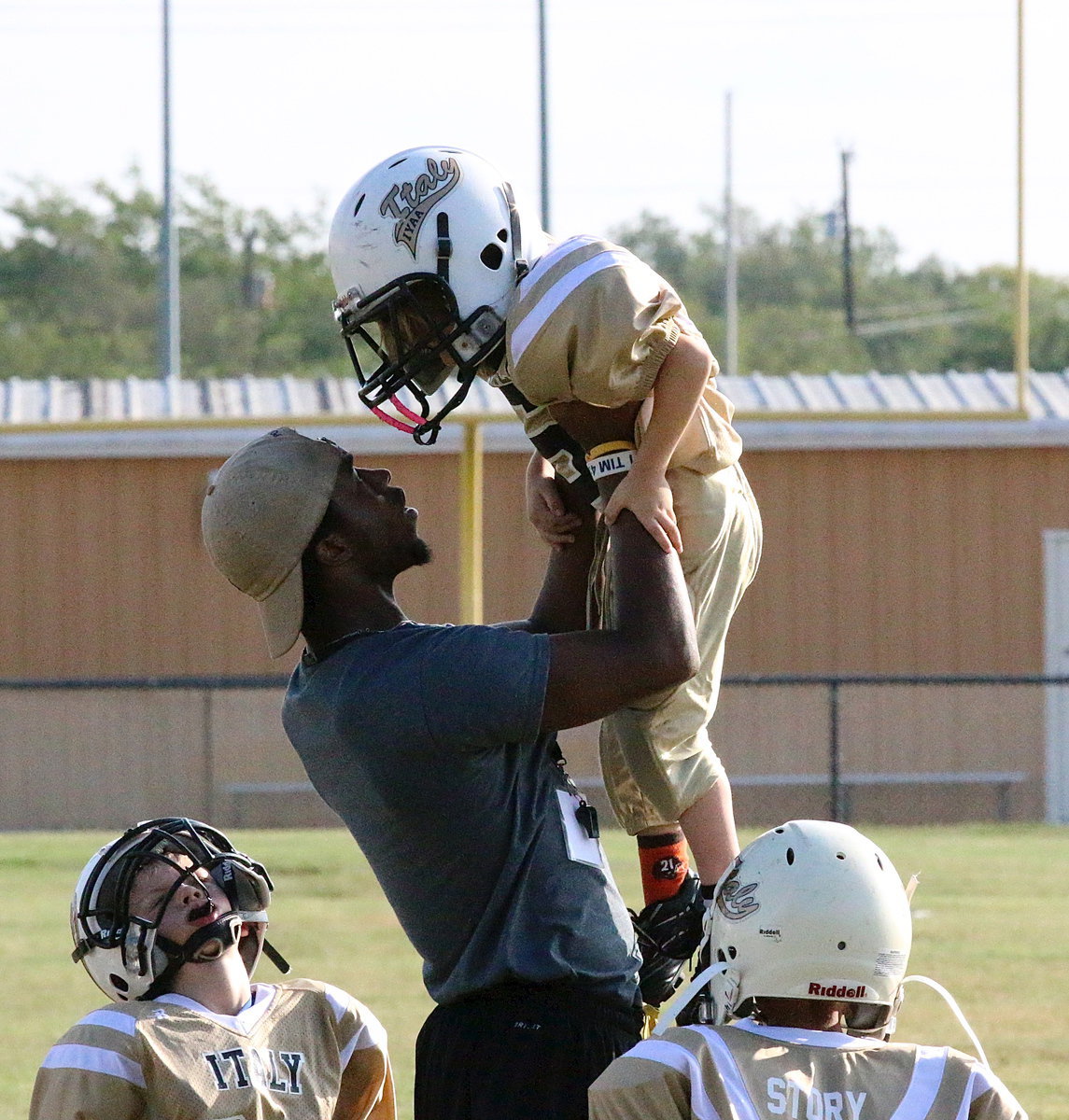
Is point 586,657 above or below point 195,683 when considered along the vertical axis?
above

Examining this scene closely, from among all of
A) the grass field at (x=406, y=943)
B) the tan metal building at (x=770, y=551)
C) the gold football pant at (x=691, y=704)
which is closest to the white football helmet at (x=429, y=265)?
the gold football pant at (x=691, y=704)

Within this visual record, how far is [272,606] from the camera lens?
306cm

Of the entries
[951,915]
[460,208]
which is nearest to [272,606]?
[460,208]

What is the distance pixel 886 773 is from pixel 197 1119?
12415 millimetres

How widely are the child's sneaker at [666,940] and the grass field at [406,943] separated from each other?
285 centimetres

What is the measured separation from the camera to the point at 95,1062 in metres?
2.75

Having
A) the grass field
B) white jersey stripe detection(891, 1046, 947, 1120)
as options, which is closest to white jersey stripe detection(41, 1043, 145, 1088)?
white jersey stripe detection(891, 1046, 947, 1120)

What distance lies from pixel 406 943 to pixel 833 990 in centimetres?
636

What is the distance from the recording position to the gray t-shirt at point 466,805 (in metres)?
2.86

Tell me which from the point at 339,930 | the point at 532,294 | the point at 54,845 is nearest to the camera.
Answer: the point at 532,294

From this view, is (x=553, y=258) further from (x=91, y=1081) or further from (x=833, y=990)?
(x=91, y=1081)

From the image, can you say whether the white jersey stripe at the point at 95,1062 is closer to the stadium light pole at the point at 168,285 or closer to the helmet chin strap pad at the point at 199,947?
the helmet chin strap pad at the point at 199,947

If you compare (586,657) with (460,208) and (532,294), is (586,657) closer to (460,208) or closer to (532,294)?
(532,294)

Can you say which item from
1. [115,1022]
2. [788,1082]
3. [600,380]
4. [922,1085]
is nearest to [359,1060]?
[115,1022]
